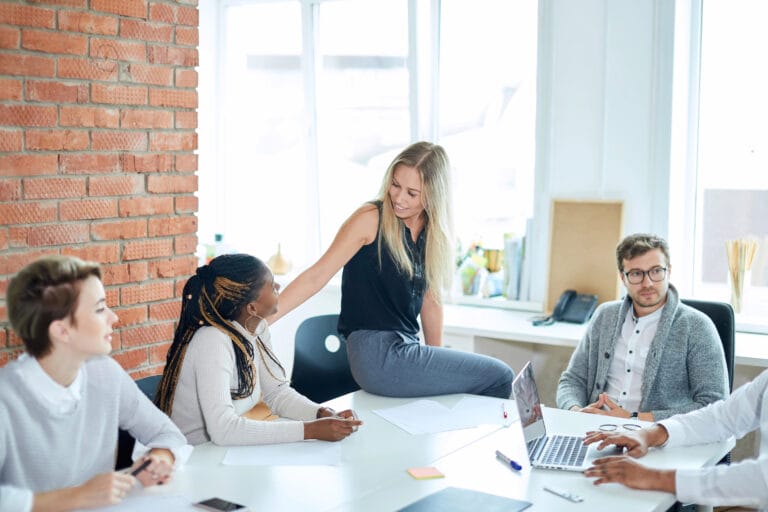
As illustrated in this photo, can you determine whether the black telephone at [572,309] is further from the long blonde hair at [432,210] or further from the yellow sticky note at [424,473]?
the yellow sticky note at [424,473]

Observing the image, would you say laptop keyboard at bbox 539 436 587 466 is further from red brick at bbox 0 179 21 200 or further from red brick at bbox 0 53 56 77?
red brick at bbox 0 53 56 77

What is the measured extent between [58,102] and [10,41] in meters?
0.22

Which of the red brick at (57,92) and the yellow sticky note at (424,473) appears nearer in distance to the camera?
the yellow sticky note at (424,473)

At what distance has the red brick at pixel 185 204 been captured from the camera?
3.17 meters

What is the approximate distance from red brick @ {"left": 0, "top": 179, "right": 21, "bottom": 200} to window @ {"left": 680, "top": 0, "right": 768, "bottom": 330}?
294 cm

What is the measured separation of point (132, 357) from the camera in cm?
304

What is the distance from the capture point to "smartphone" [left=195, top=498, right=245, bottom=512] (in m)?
1.85

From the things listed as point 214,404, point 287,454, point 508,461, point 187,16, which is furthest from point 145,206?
point 508,461

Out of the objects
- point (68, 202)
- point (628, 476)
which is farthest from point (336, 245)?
point (628, 476)

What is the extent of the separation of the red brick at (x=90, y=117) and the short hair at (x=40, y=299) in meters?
1.04

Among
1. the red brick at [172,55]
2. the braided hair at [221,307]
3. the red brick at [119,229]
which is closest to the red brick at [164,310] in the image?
the red brick at [119,229]

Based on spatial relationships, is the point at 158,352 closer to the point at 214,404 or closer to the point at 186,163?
the point at 186,163

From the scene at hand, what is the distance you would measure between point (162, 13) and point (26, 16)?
0.50 metres

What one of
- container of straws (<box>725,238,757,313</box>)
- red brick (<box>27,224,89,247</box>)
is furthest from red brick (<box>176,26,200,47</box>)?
container of straws (<box>725,238,757,313</box>)
